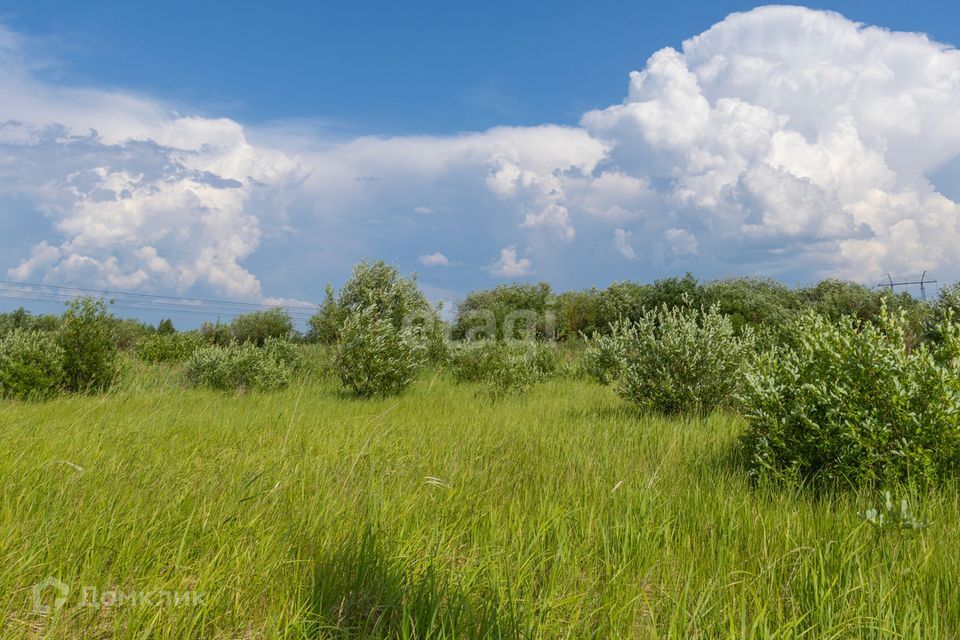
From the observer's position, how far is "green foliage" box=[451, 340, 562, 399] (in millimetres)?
16484

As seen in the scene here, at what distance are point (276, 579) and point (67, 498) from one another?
2105 millimetres

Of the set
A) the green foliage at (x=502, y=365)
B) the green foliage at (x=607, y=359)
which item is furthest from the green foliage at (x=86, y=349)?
the green foliage at (x=607, y=359)

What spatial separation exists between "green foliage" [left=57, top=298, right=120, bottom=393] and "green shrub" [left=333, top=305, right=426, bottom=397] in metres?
7.08

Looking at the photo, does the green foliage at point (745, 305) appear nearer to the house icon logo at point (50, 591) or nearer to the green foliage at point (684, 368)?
the green foliage at point (684, 368)

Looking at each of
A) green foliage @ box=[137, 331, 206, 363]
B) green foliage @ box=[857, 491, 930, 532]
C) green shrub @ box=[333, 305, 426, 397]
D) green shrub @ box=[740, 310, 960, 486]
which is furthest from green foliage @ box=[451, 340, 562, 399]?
green foliage @ box=[137, 331, 206, 363]

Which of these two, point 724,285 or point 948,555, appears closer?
point 948,555

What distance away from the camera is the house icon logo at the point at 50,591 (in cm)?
307

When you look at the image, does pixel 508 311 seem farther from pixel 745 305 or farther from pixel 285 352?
pixel 285 352

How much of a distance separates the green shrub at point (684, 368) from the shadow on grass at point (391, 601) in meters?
8.71

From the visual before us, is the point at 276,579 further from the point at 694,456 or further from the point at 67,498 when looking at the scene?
the point at 694,456

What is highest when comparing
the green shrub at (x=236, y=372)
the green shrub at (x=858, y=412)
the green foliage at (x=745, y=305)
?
the green foliage at (x=745, y=305)

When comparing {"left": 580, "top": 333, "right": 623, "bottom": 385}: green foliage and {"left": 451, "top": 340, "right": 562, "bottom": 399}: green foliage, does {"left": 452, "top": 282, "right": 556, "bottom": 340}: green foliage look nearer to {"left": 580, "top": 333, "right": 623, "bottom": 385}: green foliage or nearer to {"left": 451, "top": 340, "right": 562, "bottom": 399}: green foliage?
{"left": 451, "top": 340, "right": 562, "bottom": 399}: green foliage

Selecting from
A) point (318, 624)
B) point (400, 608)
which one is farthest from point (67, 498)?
point (400, 608)

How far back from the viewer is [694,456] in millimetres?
7473
